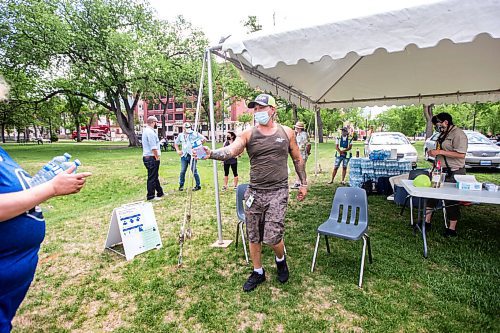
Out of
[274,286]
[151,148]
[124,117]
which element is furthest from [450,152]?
[124,117]

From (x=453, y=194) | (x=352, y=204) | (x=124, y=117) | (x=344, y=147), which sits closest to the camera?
(x=453, y=194)

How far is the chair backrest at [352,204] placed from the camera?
343 cm

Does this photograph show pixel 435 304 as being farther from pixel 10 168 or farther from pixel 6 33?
pixel 6 33

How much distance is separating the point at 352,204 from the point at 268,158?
4.78 feet

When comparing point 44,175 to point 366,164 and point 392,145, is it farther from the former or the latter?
point 392,145

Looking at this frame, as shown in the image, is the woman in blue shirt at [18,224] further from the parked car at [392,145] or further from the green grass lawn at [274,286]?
the parked car at [392,145]

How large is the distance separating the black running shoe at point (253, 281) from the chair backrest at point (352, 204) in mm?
1218

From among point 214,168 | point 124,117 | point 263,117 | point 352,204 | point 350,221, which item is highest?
point 124,117

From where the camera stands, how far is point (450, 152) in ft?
13.5

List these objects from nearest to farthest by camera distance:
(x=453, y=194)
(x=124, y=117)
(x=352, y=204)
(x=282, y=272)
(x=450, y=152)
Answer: (x=282, y=272), (x=453, y=194), (x=352, y=204), (x=450, y=152), (x=124, y=117)

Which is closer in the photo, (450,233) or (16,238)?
(16,238)

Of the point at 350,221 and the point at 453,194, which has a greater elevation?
the point at 453,194

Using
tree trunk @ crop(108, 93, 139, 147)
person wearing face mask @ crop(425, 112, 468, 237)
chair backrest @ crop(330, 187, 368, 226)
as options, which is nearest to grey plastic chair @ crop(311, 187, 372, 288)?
chair backrest @ crop(330, 187, 368, 226)

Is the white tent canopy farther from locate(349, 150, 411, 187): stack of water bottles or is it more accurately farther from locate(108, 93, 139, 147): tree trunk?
locate(108, 93, 139, 147): tree trunk
